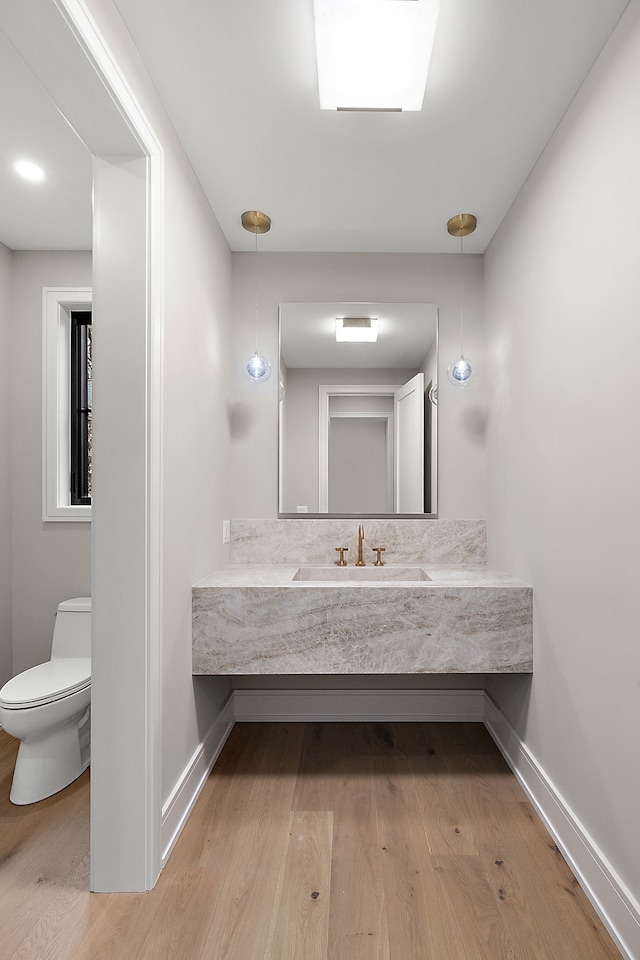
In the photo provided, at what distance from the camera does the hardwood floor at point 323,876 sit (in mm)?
1460

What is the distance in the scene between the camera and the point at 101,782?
65.2 inches

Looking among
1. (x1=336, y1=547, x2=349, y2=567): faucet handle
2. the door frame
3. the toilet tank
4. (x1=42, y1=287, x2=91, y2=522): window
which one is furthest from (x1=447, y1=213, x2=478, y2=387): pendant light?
the toilet tank

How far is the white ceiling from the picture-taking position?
5.01 feet

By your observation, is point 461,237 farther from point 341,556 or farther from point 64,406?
point 64,406

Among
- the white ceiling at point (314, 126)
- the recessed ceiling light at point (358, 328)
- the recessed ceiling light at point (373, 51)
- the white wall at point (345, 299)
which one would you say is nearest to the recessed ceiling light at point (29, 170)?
the white ceiling at point (314, 126)

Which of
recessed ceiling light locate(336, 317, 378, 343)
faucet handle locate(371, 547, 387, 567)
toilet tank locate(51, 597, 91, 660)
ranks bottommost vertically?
toilet tank locate(51, 597, 91, 660)

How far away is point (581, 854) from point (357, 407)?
2026 millimetres

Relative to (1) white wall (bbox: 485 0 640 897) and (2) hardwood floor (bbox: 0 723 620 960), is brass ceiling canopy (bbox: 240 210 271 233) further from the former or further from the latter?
(2) hardwood floor (bbox: 0 723 620 960)

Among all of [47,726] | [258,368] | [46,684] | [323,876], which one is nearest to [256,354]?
[258,368]

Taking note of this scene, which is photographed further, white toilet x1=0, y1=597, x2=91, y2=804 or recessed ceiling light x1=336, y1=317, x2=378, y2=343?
recessed ceiling light x1=336, y1=317, x2=378, y2=343

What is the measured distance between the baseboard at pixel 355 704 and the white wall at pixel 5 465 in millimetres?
1197

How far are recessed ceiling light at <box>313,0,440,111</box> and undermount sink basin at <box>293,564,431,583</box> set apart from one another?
1.81 meters

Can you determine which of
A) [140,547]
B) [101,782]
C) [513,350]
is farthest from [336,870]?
[513,350]

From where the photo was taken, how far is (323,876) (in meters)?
1.73
